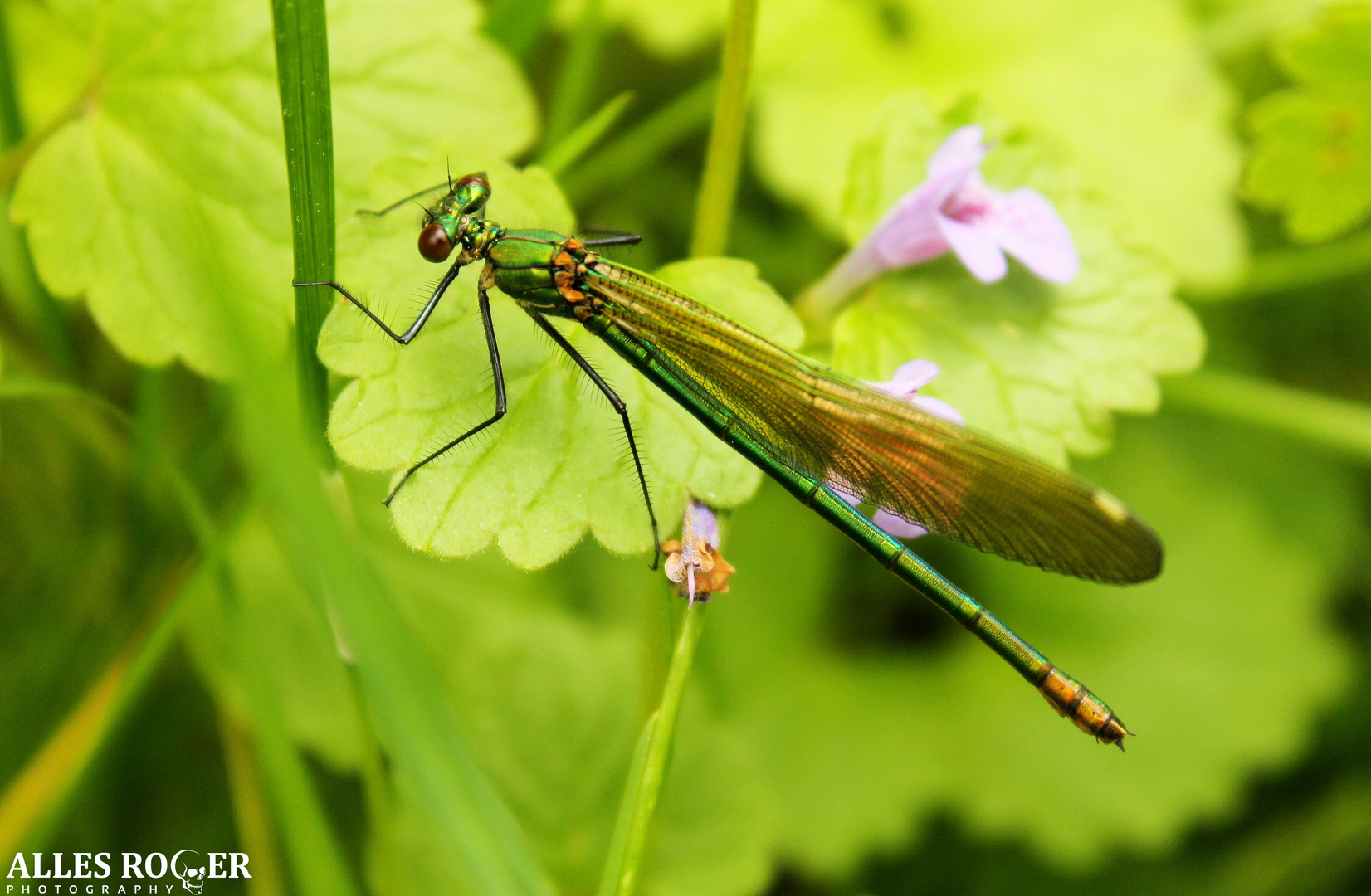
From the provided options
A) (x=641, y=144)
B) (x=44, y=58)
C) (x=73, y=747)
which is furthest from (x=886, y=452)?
(x=44, y=58)

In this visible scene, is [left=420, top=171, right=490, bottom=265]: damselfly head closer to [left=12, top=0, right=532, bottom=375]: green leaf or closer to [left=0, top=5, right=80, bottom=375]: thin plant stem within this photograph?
[left=12, top=0, right=532, bottom=375]: green leaf

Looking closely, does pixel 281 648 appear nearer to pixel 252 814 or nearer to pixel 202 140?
pixel 252 814

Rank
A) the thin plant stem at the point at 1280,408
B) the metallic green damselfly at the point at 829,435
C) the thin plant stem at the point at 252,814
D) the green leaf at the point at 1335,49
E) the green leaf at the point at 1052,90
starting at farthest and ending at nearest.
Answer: the green leaf at the point at 1052,90 < the thin plant stem at the point at 1280,408 < the thin plant stem at the point at 252,814 < the green leaf at the point at 1335,49 < the metallic green damselfly at the point at 829,435

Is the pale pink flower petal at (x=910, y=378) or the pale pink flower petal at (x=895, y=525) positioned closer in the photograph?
the pale pink flower petal at (x=910, y=378)

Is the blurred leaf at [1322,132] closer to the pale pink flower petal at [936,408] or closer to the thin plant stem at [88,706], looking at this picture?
the pale pink flower petal at [936,408]

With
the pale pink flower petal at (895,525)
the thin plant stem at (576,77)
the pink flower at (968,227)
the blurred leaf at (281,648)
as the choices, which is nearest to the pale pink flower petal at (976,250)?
the pink flower at (968,227)
